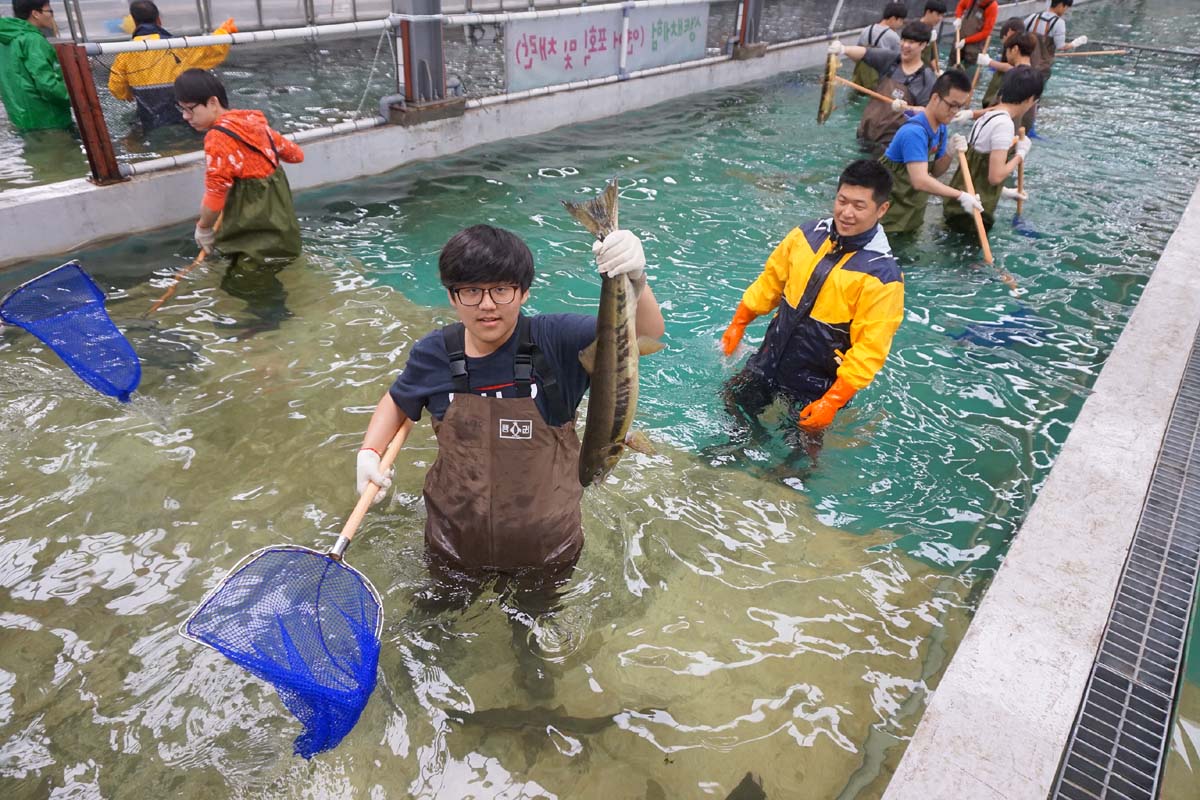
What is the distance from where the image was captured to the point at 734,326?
5258mm

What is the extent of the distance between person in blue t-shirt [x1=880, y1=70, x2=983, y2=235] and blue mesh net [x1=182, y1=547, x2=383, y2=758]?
6099 millimetres

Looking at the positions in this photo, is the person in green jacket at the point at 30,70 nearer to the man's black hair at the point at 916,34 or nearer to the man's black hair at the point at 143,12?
the man's black hair at the point at 143,12

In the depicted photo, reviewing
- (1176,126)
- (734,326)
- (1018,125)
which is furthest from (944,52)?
(734,326)

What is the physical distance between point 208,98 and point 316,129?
11.7ft

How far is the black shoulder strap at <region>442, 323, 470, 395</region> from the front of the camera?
296 cm

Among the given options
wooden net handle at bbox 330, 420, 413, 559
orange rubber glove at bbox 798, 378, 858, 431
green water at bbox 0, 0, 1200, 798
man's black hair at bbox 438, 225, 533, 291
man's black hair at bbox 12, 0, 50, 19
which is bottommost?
green water at bbox 0, 0, 1200, 798

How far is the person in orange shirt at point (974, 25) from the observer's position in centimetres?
1678

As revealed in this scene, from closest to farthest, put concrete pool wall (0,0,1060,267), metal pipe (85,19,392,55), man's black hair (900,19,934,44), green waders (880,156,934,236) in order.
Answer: metal pipe (85,19,392,55) < concrete pool wall (0,0,1060,267) < green waders (880,156,934,236) < man's black hair (900,19,934,44)

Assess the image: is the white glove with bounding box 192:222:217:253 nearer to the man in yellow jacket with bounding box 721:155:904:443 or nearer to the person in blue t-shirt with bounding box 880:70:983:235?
the man in yellow jacket with bounding box 721:155:904:443

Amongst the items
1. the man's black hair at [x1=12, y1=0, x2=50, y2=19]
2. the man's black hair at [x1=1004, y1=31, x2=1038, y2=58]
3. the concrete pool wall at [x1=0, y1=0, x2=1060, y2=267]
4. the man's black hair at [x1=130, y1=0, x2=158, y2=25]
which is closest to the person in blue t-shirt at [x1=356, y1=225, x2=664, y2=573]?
the concrete pool wall at [x1=0, y1=0, x2=1060, y2=267]

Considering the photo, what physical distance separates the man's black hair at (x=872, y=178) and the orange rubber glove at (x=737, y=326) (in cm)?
111

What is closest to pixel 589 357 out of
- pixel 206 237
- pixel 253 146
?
pixel 253 146

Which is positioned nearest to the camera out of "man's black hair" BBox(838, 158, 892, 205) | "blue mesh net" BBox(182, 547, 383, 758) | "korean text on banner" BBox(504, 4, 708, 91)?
"blue mesh net" BBox(182, 547, 383, 758)

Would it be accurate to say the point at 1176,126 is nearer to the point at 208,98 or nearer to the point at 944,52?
the point at 944,52
